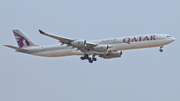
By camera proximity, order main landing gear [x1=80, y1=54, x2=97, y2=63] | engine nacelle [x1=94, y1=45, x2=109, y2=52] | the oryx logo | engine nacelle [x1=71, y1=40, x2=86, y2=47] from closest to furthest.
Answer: engine nacelle [x1=71, y1=40, x2=86, y2=47]
engine nacelle [x1=94, y1=45, x2=109, y2=52]
main landing gear [x1=80, y1=54, x2=97, y2=63]
the oryx logo

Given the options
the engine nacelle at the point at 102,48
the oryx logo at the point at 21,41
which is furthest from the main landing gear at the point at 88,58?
the oryx logo at the point at 21,41

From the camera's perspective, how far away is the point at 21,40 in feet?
224

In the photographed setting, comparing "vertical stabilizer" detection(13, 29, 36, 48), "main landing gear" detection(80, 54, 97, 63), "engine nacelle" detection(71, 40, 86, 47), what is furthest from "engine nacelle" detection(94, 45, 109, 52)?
"vertical stabilizer" detection(13, 29, 36, 48)

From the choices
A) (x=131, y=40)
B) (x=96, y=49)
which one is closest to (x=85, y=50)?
(x=96, y=49)

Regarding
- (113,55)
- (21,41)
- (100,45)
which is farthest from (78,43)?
(21,41)

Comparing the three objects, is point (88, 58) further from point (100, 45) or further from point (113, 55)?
point (100, 45)

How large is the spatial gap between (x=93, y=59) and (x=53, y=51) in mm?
8038

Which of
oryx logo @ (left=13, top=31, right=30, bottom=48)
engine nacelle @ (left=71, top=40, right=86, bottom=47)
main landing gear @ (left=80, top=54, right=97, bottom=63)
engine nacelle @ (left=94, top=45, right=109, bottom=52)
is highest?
oryx logo @ (left=13, top=31, right=30, bottom=48)

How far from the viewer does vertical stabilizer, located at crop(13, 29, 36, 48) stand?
2645 inches

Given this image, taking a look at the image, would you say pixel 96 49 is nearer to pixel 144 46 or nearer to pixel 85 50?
pixel 85 50

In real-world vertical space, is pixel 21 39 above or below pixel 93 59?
above

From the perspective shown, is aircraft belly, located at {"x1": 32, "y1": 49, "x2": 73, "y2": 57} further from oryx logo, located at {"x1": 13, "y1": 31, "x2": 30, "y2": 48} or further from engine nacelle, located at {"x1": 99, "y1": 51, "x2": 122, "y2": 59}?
engine nacelle, located at {"x1": 99, "y1": 51, "x2": 122, "y2": 59}

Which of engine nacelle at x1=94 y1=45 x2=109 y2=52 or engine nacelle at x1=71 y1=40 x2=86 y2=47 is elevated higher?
engine nacelle at x1=71 y1=40 x2=86 y2=47

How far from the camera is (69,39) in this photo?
189 ft
